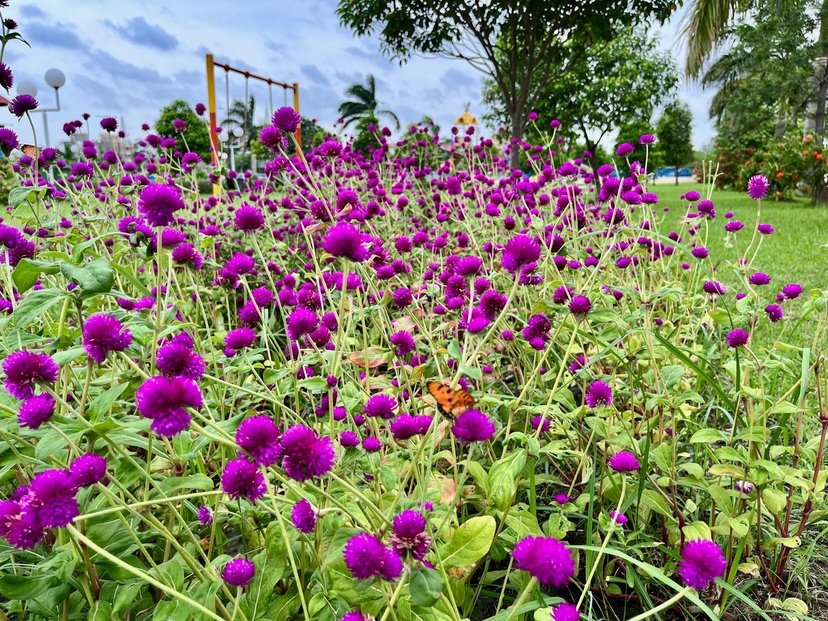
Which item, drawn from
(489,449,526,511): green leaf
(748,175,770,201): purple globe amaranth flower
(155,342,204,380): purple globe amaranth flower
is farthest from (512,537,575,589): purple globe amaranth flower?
(748,175,770,201): purple globe amaranth flower

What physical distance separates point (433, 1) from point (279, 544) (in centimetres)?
1066

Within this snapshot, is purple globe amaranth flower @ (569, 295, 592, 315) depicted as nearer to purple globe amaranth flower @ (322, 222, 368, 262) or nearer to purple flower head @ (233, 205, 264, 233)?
purple globe amaranth flower @ (322, 222, 368, 262)

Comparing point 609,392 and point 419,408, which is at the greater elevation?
point 609,392

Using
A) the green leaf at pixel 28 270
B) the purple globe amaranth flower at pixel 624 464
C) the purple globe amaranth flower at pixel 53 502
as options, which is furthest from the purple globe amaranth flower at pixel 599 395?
the green leaf at pixel 28 270

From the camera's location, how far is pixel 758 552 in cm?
136

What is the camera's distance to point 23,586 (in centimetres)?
95

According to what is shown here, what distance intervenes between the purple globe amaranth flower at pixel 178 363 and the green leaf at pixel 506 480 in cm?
59

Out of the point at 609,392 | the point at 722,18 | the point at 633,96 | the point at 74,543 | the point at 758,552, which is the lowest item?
the point at 758,552

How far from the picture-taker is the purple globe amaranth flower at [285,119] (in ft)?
5.08

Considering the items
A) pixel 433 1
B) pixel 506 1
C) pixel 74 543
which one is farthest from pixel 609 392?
pixel 433 1

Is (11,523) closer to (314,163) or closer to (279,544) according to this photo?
(279,544)

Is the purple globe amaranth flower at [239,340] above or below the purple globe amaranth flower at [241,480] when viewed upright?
above

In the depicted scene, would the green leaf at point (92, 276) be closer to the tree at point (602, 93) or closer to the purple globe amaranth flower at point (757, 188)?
the purple globe amaranth flower at point (757, 188)

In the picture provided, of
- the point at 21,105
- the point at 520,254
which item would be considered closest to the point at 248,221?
the point at 520,254
